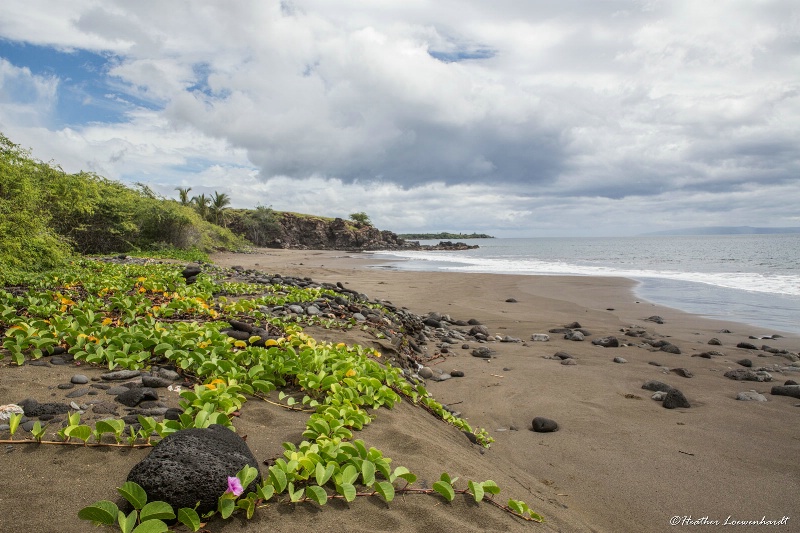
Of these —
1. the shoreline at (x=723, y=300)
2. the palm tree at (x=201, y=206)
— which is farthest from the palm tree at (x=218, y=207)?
the shoreline at (x=723, y=300)

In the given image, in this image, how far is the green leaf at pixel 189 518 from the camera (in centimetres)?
214

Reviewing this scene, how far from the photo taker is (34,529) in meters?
2.09

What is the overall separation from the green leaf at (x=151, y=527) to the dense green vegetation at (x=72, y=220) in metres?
9.85

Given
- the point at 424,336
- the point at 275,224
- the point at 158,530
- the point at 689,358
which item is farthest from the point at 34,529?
the point at 275,224

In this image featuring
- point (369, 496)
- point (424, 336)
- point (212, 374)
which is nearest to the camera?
point (369, 496)

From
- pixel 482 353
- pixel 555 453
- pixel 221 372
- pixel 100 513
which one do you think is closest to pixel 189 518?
pixel 100 513

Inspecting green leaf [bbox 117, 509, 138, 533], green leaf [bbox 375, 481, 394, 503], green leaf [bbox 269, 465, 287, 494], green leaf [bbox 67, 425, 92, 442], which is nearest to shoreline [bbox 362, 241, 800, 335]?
green leaf [bbox 375, 481, 394, 503]

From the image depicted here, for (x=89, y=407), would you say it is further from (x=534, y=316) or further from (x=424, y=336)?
(x=534, y=316)

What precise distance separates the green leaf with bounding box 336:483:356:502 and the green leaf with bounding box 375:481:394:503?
0.17 metres

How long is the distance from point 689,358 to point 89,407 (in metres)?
9.78

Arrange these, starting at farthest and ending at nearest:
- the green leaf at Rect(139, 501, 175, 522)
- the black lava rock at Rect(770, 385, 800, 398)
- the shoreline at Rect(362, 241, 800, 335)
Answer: the shoreline at Rect(362, 241, 800, 335) < the black lava rock at Rect(770, 385, 800, 398) < the green leaf at Rect(139, 501, 175, 522)

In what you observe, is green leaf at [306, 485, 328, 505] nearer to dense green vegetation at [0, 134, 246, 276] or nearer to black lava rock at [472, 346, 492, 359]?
black lava rock at [472, 346, 492, 359]

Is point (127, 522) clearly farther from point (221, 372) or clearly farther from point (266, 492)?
point (221, 372)

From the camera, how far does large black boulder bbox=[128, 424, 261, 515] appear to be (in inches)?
89.7
